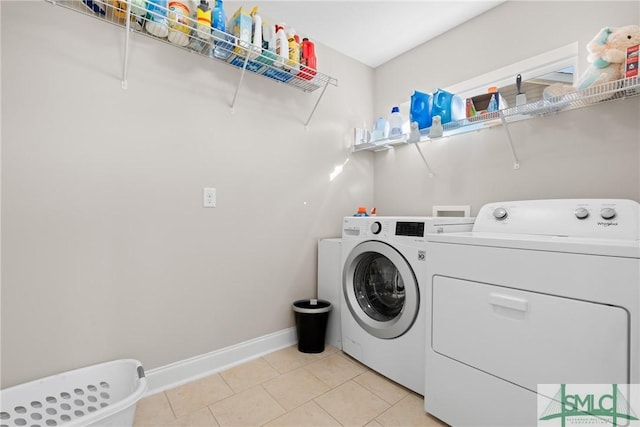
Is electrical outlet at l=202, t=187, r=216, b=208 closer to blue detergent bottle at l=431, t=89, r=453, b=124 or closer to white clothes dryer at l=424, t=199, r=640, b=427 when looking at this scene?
white clothes dryer at l=424, t=199, r=640, b=427

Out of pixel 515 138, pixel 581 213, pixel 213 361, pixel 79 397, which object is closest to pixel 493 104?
pixel 515 138

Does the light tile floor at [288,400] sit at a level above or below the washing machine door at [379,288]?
below

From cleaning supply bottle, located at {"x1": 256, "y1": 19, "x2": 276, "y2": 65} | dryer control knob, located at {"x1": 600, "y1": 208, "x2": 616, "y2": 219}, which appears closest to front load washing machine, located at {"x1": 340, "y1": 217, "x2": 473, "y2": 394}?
dryer control knob, located at {"x1": 600, "y1": 208, "x2": 616, "y2": 219}

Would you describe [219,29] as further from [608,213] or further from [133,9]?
[608,213]

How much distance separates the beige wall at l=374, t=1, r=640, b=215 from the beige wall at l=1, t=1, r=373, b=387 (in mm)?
848

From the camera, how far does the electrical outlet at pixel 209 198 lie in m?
1.73

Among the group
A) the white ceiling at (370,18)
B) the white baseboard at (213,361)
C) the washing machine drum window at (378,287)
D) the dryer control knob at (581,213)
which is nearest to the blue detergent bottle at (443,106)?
the white ceiling at (370,18)

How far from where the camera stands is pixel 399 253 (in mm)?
1615

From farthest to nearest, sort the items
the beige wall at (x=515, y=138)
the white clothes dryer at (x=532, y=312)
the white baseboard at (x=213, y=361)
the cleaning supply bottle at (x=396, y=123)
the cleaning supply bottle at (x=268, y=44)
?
the cleaning supply bottle at (x=396, y=123) < the cleaning supply bottle at (x=268, y=44) < the white baseboard at (x=213, y=361) < the beige wall at (x=515, y=138) < the white clothes dryer at (x=532, y=312)

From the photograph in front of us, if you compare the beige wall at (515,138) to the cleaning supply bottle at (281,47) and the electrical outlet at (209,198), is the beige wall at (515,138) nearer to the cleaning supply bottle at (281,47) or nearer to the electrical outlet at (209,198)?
the cleaning supply bottle at (281,47)

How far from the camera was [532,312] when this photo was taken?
1.05 metres

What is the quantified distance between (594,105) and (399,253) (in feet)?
4.17

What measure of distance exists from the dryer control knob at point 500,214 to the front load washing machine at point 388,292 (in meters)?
0.15

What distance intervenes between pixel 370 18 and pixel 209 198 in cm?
164
